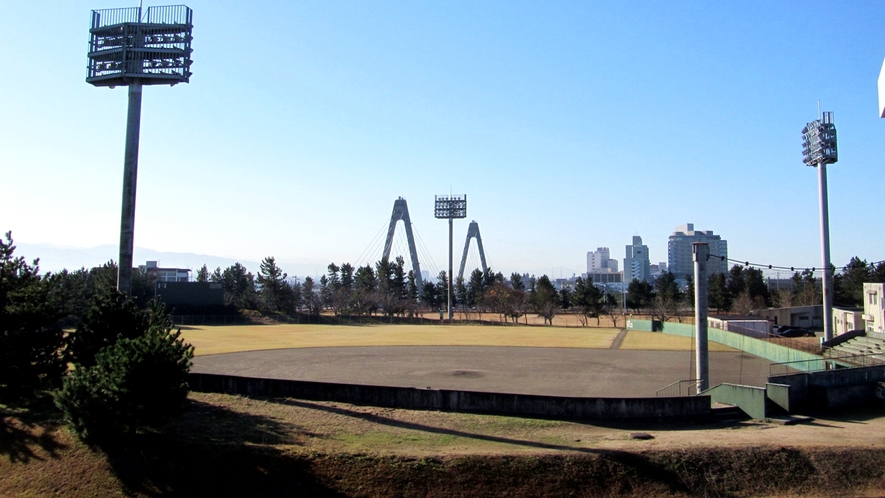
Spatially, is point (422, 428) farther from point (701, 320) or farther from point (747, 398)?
point (701, 320)

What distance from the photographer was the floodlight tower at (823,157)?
46469 mm

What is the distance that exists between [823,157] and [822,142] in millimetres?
1167

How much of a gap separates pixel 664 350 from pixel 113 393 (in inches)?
1551

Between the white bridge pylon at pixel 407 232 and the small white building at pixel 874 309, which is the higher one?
the white bridge pylon at pixel 407 232

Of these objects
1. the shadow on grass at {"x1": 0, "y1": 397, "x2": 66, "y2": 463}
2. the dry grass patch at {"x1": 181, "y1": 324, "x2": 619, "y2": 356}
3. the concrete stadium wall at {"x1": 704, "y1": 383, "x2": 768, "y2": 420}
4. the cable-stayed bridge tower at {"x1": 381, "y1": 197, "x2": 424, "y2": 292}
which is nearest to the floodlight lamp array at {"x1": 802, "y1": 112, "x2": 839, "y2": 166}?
the dry grass patch at {"x1": 181, "y1": 324, "x2": 619, "y2": 356}

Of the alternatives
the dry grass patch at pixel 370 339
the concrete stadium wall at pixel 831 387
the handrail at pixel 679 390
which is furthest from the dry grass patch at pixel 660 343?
the concrete stadium wall at pixel 831 387

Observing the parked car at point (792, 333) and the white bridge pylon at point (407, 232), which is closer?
the parked car at point (792, 333)

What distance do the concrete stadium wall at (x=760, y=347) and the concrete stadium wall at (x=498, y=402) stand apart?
10.1 m

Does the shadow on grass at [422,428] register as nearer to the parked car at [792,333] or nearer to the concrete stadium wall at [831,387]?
the concrete stadium wall at [831,387]

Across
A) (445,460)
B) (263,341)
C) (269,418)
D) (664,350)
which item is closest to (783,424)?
(445,460)

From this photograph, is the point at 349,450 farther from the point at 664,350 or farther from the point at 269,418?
the point at 664,350

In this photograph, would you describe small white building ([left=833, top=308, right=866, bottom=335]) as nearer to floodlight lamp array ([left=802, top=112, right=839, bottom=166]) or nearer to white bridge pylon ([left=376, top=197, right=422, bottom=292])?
floodlight lamp array ([left=802, top=112, right=839, bottom=166])

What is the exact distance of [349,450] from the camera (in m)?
17.4

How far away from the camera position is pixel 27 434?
18828 mm
